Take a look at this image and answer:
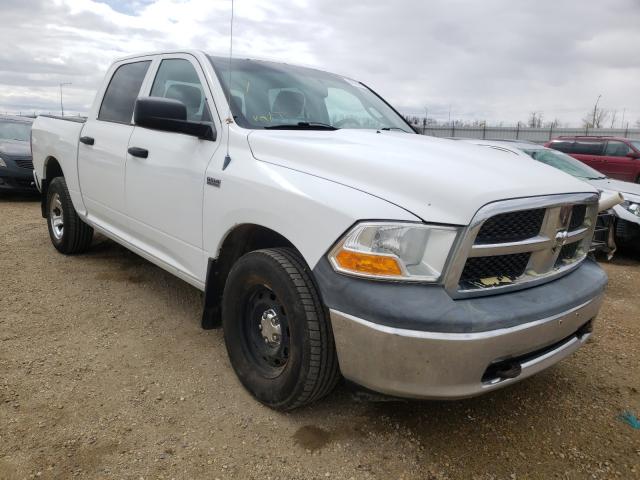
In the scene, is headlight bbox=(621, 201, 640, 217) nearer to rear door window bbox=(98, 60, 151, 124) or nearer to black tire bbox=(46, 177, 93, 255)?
rear door window bbox=(98, 60, 151, 124)

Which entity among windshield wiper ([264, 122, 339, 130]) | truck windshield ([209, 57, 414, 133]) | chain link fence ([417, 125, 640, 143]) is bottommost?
windshield wiper ([264, 122, 339, 130])

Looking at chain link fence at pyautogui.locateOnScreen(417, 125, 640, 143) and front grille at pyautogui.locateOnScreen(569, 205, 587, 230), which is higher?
chain link fence at pyautogui.locateOnScreen(417, 125, 640, 143)

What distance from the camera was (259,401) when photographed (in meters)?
2.68

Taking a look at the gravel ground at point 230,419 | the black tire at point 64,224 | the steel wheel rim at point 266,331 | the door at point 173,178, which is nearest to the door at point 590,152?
the gravel ground at point 230,419

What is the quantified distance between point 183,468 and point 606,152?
50.2 ft

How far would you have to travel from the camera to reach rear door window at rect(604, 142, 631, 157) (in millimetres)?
14016

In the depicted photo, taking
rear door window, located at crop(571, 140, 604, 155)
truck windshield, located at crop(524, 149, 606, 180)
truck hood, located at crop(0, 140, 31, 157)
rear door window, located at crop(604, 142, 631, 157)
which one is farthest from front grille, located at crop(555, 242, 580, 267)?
rear door window, located at crop(571, 140, 604, 155)

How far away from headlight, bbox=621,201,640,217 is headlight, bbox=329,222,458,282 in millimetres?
5458

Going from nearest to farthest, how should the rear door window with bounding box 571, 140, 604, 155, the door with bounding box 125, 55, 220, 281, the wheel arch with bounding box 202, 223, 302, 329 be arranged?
the wheel arch with bounding box 202, 223, 302, 329 < the door with bounding box 125, 55, 220, 281 < the rear door window with bounding box 571, 140, 604, 155

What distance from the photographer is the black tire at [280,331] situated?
2258 mm

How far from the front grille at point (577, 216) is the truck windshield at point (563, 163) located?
5.39m

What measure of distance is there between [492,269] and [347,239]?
668 millimetres

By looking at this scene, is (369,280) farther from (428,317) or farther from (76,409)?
(76,409)

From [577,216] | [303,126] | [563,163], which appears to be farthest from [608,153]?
[303,126]
